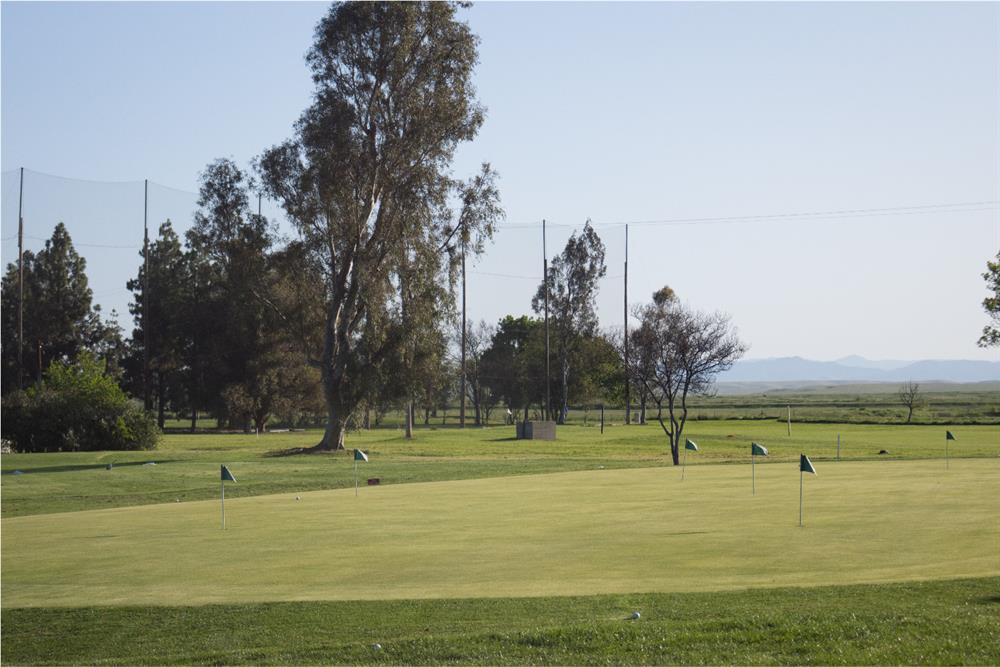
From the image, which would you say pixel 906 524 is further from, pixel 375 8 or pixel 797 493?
pixel 375 8

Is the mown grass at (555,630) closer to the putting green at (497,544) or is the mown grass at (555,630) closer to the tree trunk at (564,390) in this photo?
the putting green at (497,544)

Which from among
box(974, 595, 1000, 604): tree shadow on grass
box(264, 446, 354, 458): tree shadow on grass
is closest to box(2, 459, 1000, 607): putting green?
box(974, 595, 1000, 604): tree shadow on grass

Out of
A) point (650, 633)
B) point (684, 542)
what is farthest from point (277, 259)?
point (650, 633)

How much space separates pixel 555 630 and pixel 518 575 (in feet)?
11.1

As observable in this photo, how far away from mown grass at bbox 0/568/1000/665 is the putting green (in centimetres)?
63

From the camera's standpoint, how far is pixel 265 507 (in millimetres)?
24156

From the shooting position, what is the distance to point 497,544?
57.5 ft

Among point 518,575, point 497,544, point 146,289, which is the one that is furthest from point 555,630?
point 146,289

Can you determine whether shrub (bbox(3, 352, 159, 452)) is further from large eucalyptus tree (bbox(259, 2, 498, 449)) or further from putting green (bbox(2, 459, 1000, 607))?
putting green (bbox(2, 459, 1000, 607))

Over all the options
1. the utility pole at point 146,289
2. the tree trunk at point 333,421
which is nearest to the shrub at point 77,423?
the tree trunk at point 333,421

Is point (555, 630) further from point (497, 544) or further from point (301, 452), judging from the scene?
point (301, 452)

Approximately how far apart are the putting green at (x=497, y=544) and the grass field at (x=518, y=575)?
64mm

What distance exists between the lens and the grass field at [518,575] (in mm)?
11242

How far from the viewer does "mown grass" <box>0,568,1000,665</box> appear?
10719 millimetres
